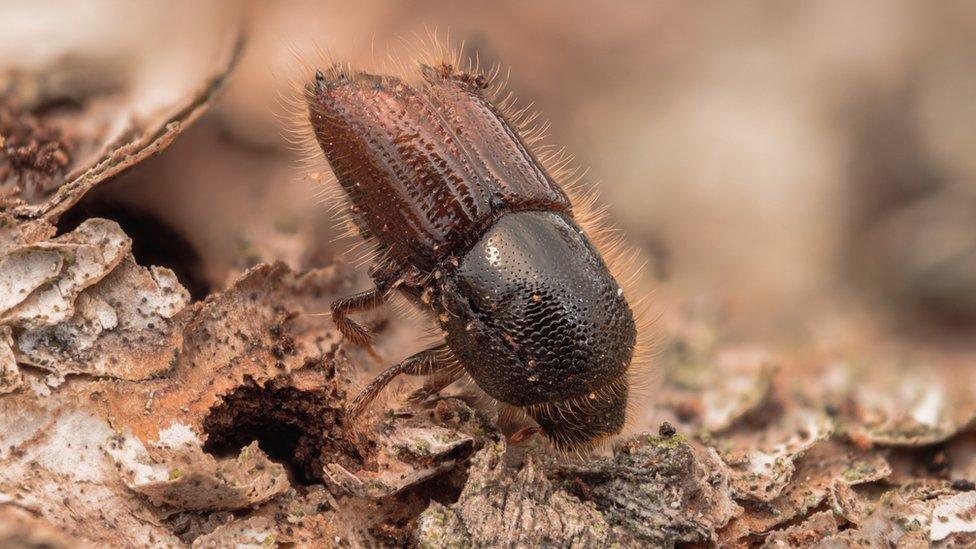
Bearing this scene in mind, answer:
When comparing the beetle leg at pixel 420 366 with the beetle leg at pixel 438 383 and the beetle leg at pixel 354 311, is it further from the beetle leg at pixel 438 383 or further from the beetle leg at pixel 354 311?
the beetle leg at pixel 354 311

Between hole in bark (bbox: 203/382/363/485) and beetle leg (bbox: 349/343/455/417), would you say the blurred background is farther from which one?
hole in bark (bbox: 203/382/363/485)

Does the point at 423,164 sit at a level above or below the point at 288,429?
above

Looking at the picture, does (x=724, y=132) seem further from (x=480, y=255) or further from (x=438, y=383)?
(x=438, y=383)

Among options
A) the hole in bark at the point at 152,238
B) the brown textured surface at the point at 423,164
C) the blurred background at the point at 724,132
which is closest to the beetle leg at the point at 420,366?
the brown textured surface at the point at 423,164

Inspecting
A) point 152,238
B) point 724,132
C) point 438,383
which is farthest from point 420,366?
point 724,132

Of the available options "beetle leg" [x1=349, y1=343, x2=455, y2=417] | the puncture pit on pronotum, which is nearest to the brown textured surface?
the puncture pit on pronotum

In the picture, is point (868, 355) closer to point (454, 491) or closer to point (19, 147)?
point (454, 491)

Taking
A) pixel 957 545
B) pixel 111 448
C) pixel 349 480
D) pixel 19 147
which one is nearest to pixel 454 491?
pixel 349 480

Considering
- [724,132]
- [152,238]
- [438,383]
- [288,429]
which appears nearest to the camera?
[288,429]
